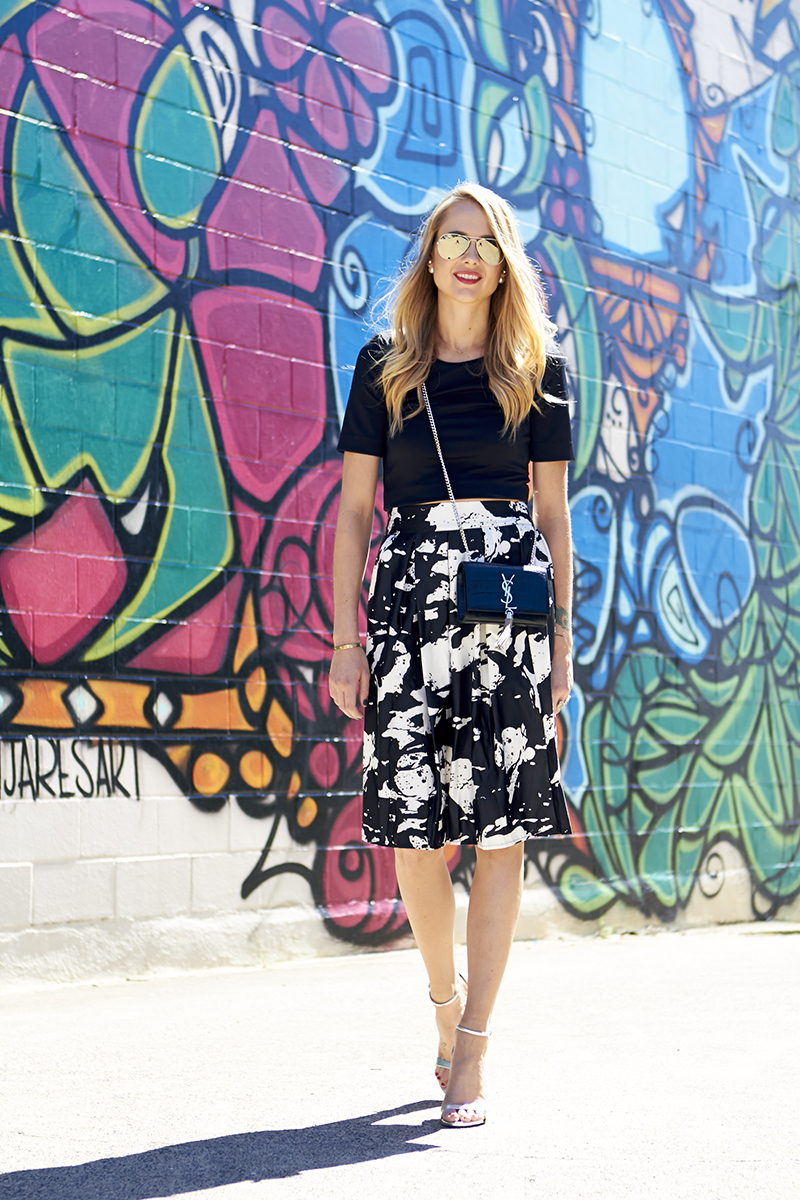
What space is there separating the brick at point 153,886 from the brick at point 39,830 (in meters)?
0.22

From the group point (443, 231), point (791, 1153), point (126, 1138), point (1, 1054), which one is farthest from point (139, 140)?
point (791, 1153)

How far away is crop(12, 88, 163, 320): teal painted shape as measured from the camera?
4.55 meters

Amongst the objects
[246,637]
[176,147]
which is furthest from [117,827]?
[176,147]

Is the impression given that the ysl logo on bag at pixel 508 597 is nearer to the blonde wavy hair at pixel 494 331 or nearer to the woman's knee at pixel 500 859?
the blonde wavy hair at pixel 494 331

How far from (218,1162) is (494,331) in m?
1.82

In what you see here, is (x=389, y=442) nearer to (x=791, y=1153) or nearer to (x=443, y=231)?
(x=443, y=231)

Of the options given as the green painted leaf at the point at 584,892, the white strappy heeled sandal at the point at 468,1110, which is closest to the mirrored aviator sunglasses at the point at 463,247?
the white strappy heeled sandal at the point at 468,1110

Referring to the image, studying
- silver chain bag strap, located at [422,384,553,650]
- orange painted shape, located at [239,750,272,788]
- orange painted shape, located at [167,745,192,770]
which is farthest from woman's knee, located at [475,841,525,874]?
orange painted shape, located at [239,750,272,788]

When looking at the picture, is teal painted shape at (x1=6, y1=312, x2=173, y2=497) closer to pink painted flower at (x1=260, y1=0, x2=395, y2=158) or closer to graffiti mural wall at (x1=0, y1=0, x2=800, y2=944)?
graffiti mural wall at (x1=0, y1=0, x2=800, y2=944)

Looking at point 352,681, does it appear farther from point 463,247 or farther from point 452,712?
point 463,247

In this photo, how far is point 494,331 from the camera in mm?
3098

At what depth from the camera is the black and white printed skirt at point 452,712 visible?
286 centimetres

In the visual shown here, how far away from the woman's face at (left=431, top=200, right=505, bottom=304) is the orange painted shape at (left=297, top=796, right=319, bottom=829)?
Answer: 268 cm

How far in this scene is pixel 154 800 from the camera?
473 cm
